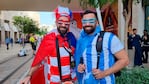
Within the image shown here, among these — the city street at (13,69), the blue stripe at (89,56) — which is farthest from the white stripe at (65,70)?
the city street at (13,69)

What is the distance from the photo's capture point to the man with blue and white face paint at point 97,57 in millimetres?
3119

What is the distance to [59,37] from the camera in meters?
3.61

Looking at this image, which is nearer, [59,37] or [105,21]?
[59,37]

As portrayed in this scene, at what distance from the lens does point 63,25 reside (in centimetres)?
356

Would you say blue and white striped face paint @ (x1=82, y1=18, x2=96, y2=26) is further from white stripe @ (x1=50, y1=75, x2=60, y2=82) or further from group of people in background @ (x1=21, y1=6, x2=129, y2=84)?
white stripe @ (x1=50, y1=75, x2=60, y2=82)

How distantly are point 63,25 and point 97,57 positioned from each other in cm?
62

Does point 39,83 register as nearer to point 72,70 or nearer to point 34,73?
point 34,73

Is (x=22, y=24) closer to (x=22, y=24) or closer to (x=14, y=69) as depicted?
(x=22, y=24)

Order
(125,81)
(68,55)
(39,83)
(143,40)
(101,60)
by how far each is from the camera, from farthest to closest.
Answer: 1. (143,40)
2. (125,81)
3. (39,83)
4. (68,55)
5. (101,60)

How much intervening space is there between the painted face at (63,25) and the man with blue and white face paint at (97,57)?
0.36m

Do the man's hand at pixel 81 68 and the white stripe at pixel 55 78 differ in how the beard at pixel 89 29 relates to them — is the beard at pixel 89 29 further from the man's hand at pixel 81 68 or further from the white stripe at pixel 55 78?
the white stripe at pixel 55 78

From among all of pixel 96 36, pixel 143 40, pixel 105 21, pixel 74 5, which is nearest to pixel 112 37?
pixel 96 36

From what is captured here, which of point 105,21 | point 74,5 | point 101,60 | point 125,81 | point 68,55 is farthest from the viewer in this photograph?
point 74,5

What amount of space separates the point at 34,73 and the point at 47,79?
0.16 meters
